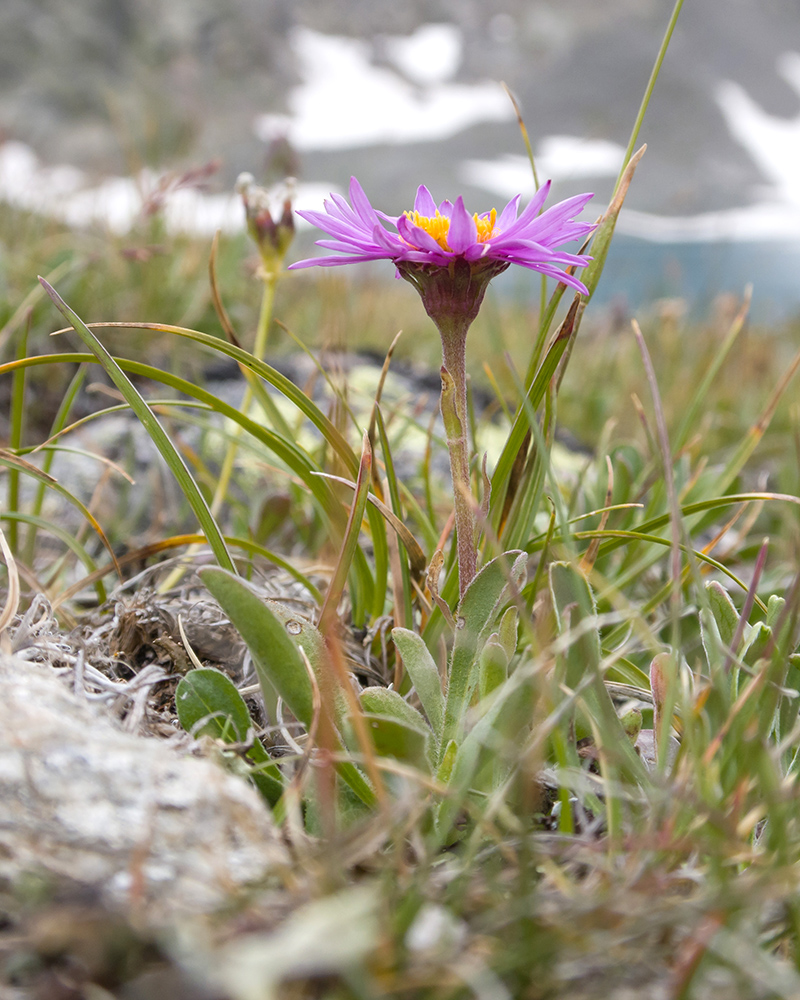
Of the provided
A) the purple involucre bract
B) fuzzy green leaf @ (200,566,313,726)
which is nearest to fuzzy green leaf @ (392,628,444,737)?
Answer: fuzzy green leaf @ (200,566,313,726)

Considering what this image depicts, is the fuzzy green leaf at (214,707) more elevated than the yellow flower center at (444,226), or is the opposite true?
the yellow flower center at (444,226)

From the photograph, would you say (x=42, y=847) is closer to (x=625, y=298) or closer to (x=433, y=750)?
(x=433, y=750)

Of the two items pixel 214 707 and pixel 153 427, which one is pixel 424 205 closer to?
pixel 153 427

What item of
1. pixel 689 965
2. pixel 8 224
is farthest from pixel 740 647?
pixel 8 224

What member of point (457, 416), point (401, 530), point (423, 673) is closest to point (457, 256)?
point (457, 416)

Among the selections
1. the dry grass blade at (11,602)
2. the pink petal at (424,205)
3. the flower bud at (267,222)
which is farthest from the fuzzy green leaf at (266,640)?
the flower bud at (267,222)

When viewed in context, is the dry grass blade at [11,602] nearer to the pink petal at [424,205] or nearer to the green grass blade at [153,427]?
the green grass blade at [153,427]
